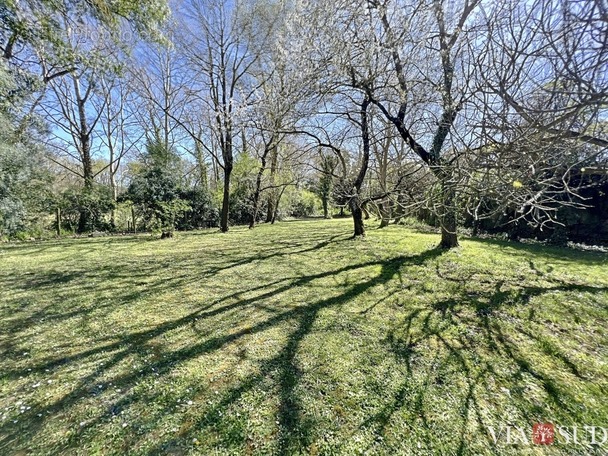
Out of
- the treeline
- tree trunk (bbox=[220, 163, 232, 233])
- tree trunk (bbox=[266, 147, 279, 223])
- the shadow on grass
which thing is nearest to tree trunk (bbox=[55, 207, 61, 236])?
the treeline

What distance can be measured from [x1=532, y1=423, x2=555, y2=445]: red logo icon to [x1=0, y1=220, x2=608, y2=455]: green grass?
1.8 inches

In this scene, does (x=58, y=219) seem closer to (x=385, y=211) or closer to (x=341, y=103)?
(x=341, y=103)

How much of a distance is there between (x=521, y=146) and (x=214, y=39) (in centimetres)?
1106

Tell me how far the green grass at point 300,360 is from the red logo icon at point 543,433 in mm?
46

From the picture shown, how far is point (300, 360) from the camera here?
2148mm

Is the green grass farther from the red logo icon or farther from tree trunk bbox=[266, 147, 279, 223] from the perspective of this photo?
tree trunk bbox=[266, 147, 279, 223]

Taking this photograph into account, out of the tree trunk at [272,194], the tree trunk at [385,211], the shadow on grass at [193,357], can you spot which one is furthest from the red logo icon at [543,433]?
the tree trunk at [272,194]

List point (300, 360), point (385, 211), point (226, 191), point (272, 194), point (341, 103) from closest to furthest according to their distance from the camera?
point (300, 360), point (385, 211), point (341, 103), point (226, 191), point (272, 194)

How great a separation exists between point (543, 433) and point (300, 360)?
5.19ft

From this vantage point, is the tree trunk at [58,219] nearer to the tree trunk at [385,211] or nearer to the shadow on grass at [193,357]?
the shadow on grass at [193,357]

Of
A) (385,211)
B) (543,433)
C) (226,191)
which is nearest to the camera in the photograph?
(543,433)

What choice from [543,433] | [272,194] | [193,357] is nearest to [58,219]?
[272,194]

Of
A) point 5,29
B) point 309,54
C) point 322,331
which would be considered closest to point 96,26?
point 5,29

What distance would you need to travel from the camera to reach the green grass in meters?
1.48
